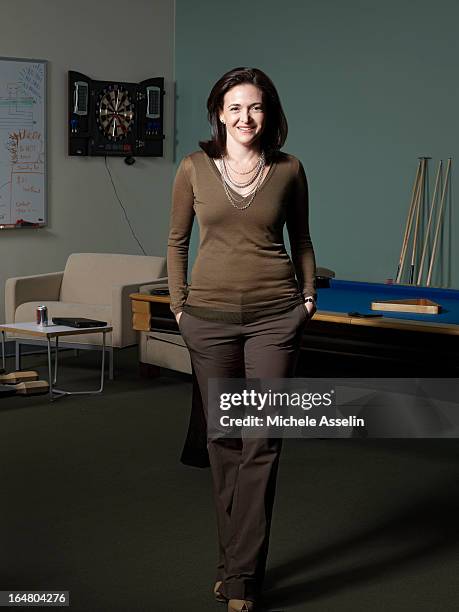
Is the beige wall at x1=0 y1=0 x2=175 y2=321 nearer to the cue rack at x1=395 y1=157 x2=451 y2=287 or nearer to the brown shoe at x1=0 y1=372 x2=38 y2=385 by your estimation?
the brown shoe at x1=0 y1=372 x2=38 y2=385

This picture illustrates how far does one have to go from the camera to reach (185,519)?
3.74m

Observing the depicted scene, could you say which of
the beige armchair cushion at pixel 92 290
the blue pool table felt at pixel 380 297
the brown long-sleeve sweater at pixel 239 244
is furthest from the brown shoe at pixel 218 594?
the beige armchair cushion at pixel 92 290

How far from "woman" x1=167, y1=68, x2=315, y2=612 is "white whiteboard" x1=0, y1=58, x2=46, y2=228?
4.75 m

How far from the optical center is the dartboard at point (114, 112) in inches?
311

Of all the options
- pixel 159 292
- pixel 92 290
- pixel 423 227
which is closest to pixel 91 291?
pixel 92 290

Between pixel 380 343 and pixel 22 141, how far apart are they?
4276 millimetres

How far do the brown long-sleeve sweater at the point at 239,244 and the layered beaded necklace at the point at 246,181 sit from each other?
0.01 meters

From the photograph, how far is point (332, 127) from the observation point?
7359mm

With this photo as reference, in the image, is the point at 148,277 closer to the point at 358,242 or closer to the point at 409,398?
the point at 358,242

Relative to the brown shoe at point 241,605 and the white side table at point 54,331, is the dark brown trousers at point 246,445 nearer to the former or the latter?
the brown shoe at point 241,605

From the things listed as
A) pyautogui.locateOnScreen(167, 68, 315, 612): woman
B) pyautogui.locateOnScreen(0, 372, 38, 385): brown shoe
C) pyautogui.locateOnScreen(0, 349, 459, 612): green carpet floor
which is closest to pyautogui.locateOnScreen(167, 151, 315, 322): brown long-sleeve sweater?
pyautogui.locateOnScreen(167, 68, 315, 612): woman

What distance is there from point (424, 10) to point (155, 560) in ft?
15.2

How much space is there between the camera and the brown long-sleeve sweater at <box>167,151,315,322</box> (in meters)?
2.81

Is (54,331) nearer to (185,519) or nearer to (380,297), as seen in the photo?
(380,297)
